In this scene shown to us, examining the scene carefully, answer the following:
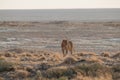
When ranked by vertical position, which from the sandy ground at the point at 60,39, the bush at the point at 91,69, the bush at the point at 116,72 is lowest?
the bush at the point at 116,72

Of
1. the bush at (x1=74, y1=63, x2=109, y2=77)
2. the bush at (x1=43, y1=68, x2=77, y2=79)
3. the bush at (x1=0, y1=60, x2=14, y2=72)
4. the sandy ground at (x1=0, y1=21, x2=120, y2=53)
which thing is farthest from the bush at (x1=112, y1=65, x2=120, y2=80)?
→ the sandy ground at (x1=0, y1=21, x2=120, y2=53)

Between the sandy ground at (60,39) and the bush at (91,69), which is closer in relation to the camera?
the bush at (91,69)

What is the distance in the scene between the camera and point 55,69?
17641 mm

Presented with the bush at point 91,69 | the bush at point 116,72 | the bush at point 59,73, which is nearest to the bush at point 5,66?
the bush at point 59,73

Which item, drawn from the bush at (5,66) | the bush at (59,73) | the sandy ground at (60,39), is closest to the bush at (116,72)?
the bush at (59,73)

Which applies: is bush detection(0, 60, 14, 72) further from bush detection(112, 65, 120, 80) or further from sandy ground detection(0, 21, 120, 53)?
sandy ground detection(0, 21, 120, 53)

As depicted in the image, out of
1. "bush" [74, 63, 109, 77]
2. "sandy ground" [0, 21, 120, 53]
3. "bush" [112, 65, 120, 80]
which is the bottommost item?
"bush" [112, 65, 120, 80]

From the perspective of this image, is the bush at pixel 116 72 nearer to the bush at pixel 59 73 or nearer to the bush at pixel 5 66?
the bush at pixel 59 73

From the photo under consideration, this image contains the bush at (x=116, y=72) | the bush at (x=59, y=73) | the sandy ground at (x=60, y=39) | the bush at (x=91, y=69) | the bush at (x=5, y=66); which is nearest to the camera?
the bush at (x=116, y=72)

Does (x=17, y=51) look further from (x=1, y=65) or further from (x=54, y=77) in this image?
(x=54, y=77)

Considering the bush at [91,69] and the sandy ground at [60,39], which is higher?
the sandy ground at [60,39]

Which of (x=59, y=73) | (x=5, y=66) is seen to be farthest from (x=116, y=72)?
(x=5, y=66)

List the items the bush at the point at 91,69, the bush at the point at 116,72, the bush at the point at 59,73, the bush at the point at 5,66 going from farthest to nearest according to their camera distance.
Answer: the bush at the point at 5,66 → the bush at the point at 59,73 → the bush at the point at 91,69 → the bush at the point at 116,72

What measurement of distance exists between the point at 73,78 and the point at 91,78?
0.71 meters
